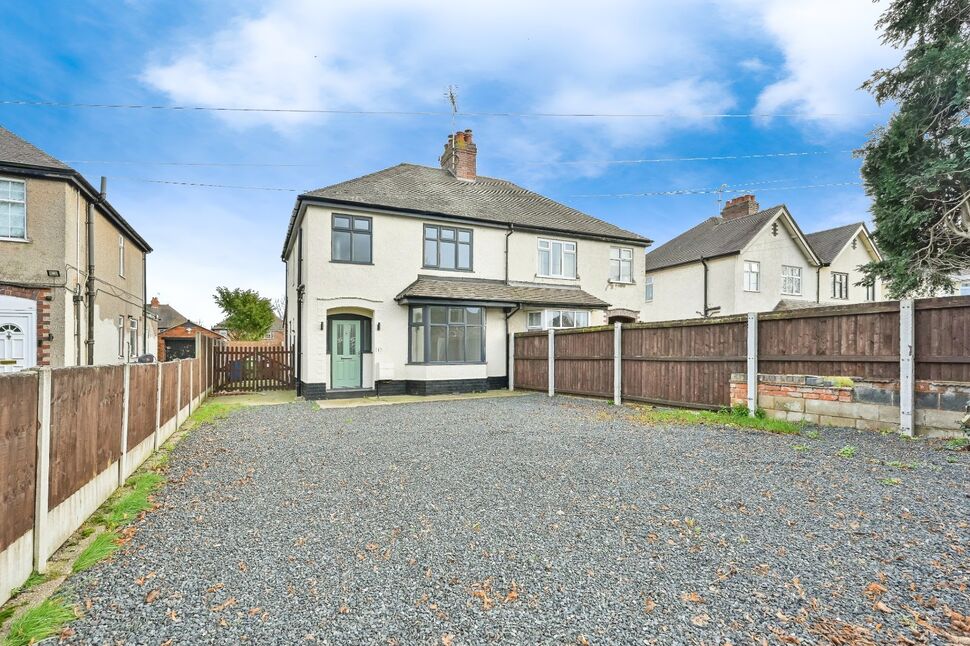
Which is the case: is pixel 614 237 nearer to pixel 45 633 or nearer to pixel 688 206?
pixel 688 206

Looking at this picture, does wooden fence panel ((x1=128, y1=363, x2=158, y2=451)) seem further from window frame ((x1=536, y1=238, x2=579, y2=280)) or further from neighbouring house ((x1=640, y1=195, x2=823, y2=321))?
neighbouring house ((x1=640, y1=195, x2=823, y2=321))

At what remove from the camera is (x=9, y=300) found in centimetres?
1170

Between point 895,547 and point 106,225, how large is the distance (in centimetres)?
1996

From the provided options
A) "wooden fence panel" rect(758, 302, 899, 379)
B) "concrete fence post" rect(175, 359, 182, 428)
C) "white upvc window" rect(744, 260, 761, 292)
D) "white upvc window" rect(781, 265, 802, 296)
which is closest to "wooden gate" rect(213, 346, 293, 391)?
"concrete fence post" rect(175, 359, 182, 428)

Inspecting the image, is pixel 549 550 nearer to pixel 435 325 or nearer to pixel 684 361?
pixel 684 361

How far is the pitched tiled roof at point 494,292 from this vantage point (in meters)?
14.5

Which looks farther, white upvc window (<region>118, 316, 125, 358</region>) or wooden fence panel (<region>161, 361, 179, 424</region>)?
white upvc window (<region>118, 316, 125, 358</region>)

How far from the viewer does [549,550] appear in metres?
3.36

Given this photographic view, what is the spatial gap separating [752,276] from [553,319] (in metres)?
11.3

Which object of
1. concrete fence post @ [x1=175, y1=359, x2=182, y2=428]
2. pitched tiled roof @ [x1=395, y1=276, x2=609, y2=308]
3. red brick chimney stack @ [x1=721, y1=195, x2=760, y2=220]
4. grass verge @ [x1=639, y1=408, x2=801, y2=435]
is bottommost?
grass verge @ [x1=639, y1=408, x2=801, y2=435]

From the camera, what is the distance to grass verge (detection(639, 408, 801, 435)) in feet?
25.3

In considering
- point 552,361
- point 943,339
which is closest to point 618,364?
point 552,361

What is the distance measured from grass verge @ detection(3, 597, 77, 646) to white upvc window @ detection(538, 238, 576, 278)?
15.8 metres

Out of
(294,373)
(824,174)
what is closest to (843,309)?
(294,373)
